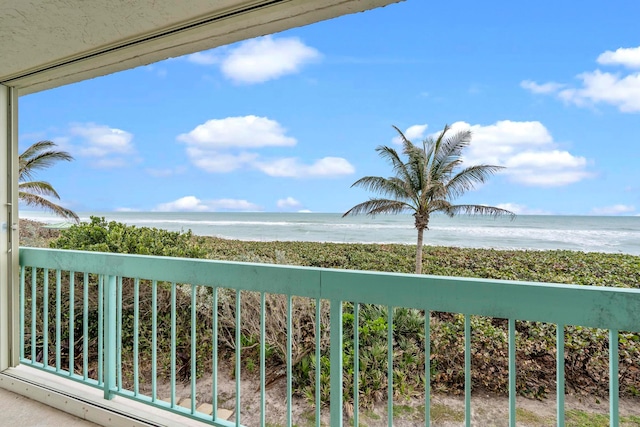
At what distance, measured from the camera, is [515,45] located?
400 centimetres

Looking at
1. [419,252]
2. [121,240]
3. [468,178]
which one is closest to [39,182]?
[121,240]

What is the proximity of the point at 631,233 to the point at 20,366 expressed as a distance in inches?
183

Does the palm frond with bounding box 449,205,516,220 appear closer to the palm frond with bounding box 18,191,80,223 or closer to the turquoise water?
the turquoise water

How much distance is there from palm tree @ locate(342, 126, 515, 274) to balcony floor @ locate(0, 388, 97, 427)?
285cm

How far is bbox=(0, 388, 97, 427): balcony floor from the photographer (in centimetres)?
195

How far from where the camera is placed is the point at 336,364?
1.46 m

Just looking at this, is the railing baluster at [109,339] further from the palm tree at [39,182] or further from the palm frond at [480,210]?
the palm tree at [39,182]

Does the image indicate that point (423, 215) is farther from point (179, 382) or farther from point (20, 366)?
point (20, 366)

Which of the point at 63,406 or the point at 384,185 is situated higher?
the point at 384,185

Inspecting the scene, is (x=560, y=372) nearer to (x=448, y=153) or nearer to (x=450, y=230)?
(x=448, y=153)

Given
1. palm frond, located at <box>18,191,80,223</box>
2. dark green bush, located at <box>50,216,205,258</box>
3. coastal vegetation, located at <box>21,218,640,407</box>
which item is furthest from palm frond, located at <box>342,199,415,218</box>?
palm frond, located at <box>18,191,80,223</box>

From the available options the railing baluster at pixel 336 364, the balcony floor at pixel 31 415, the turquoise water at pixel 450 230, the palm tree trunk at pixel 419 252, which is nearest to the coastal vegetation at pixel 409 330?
the palm tree trunk at pixel 419 252

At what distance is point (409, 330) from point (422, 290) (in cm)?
179

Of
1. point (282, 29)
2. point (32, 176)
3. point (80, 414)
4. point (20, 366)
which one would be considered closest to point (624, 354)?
point (282, 29)
